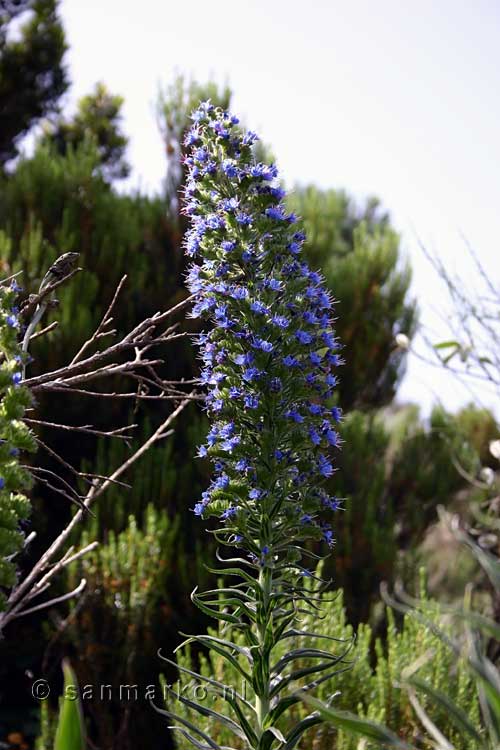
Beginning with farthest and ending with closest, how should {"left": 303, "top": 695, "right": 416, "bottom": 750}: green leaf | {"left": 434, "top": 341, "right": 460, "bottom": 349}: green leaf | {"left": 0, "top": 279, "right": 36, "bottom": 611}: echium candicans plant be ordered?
1. {"left": 434, "top": 341, "right": 460, "bottom": 349}: green leaf
2. {"left": 0, "top": 279, "right": 36, "bottom": 611}: echium candicans plant
3. {"left": 303, "top": 695, "right": 416, "bottom": 750}: green leaf

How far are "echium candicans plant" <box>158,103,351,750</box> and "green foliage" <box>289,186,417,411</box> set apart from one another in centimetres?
456

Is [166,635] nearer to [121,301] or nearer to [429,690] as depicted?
[121,301]

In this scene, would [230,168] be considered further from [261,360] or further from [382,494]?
[382,494]

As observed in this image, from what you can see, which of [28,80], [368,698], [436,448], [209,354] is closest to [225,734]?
[368,698]

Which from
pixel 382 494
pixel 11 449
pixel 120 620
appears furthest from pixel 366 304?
pixel 11 449

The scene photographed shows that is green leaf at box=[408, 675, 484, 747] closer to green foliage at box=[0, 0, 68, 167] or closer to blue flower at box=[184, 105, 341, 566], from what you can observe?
blue flower at box=[184, 105, 341, 566]

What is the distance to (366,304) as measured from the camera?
6797 millimetres

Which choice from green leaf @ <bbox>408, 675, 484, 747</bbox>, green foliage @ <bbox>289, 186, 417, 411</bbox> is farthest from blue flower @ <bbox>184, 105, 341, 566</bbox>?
green foliage @ <bbox>289, 186, 417, 411</bbox>

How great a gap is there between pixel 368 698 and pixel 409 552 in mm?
2633

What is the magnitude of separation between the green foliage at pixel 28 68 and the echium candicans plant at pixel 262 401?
8.32 metres

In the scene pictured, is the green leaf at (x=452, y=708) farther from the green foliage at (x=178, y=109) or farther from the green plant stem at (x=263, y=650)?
the green foliage at (x=178, y=109)

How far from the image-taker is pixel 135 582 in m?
4.75

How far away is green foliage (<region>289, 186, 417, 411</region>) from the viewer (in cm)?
667

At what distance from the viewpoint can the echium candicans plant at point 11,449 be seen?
1386 millimetres
